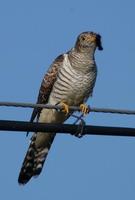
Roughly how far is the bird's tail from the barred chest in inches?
30.4

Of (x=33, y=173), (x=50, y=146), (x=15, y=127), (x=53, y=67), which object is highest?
(x=53, y=67)

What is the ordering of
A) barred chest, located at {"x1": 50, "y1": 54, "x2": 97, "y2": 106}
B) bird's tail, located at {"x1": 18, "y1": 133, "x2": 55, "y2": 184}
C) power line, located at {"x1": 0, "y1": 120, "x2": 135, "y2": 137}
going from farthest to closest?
barred chest, located at {"x1": 50, "y1": 54, "x2": 97, "y2": 106} < bird's tail, located at {"x1": 18, "y1": 133, "x2": 55, "y2": 184} < power line, located at {"x1": 0, "y1": 120, "x2": 135, "y2": 137}

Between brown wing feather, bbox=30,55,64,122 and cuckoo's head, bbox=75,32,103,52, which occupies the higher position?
cuckoo's head, bbox=75,32,103,52

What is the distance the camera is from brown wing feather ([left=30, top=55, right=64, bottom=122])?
388 inches

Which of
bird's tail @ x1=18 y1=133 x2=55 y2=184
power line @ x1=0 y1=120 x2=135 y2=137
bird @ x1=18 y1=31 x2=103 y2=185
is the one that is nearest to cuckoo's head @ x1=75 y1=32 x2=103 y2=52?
bird @ x1=18 y1=31 x2=103 y2=185

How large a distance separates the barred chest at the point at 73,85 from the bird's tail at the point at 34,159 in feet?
2.53

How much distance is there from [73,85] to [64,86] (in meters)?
0.14

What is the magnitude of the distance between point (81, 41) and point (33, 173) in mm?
1965

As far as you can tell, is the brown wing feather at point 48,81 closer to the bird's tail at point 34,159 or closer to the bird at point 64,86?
the bird at point 64,86

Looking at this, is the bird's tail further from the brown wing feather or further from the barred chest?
the barred chest

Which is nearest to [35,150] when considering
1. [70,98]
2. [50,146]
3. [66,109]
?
[50,146]

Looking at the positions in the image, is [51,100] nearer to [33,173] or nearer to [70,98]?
[70,98]

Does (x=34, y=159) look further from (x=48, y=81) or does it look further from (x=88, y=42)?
(x=88, y=42)

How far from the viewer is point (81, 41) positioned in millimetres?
10062
